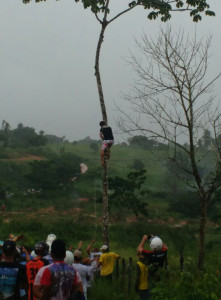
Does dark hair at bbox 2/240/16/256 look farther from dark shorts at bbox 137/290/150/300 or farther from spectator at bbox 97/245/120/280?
spectator at bbox 97/245/120/280

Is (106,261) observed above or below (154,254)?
below

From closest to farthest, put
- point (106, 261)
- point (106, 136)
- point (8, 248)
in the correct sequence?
point (8, 248) → point (106, 261) → point (106, 136)

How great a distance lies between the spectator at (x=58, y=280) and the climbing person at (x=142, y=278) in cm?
249

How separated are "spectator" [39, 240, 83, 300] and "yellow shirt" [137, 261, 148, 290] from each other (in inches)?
101

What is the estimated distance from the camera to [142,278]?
21.1 ft

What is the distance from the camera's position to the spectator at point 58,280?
3.83 meters

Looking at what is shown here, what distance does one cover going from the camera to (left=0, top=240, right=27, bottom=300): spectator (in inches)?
172

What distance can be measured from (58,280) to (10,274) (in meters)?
0.89

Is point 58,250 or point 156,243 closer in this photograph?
point 58,250

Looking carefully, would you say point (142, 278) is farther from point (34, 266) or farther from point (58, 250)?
point (58, 250)

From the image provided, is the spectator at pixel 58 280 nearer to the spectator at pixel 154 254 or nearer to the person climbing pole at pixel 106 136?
the spectator at pixel 154 254

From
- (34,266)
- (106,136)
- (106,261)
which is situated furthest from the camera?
(106,136)

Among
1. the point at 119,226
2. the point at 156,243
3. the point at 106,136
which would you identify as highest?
the point at 106,136

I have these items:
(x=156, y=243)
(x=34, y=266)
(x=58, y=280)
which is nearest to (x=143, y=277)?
(x=156, y=243)
